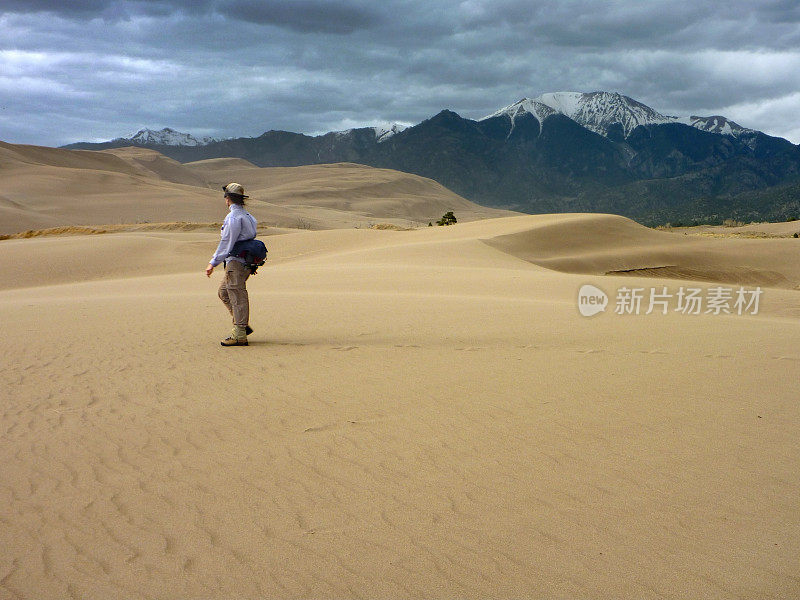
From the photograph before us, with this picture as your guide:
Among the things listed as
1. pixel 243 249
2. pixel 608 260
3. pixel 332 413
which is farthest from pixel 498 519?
pixel 608 260

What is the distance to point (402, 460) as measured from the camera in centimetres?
474

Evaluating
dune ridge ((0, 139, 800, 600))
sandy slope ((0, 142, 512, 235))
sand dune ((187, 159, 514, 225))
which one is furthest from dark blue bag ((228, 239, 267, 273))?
sand dune ((187, 159, 514, 225))

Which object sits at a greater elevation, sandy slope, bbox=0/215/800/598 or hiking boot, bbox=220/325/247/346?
hiking boot, bbox=220/325/247/346

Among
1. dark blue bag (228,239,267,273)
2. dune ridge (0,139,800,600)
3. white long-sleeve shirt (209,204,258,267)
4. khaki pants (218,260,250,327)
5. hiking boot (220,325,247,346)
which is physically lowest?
dune ridge (0,139,800,600)

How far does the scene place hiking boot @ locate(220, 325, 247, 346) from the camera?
28.4ft

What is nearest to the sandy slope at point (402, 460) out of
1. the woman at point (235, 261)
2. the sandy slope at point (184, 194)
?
the woman at point (235, 261)

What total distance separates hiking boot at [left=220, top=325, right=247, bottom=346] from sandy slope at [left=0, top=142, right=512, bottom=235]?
4168cm

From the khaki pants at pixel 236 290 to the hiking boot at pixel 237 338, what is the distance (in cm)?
7

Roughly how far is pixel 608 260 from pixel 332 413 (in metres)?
23.6

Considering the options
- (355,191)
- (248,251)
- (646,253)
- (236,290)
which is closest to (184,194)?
(646,253)

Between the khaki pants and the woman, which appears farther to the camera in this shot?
the khaki pants

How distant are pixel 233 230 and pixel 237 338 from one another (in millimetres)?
1477

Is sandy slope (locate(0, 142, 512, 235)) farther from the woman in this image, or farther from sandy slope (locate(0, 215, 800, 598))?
sandy slope (locate(0, 215, 800, 598))

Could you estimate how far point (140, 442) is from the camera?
512 cm
